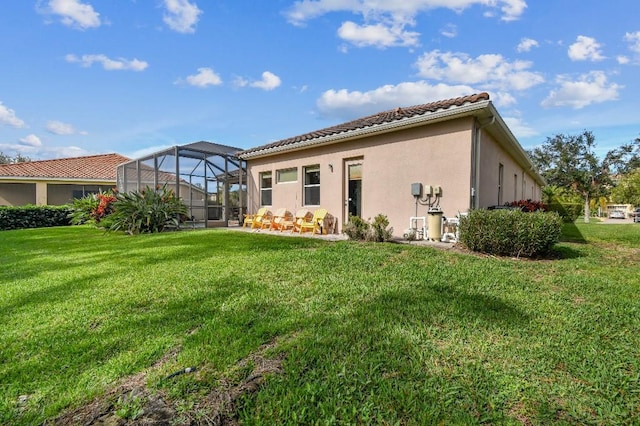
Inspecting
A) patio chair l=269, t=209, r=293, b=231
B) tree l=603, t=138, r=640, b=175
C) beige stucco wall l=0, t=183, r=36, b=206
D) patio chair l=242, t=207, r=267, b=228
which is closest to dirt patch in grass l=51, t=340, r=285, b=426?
patio chair l=269, t=209, r=293, b=231

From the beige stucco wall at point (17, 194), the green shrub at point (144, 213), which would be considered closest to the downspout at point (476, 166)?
the green shrub at point (144, 213)

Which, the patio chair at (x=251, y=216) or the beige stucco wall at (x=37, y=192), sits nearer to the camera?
the patio chair at (x=251, y=216)

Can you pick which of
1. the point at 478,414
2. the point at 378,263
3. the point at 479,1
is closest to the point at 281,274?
the point at 378,263

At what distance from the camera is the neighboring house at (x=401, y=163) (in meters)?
7.76

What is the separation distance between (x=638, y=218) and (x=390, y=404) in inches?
1203

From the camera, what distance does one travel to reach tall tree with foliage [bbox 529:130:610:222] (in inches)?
1233

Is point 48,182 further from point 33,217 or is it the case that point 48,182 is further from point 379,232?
point 379,232

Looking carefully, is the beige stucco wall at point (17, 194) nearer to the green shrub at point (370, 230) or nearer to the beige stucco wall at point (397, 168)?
the beige stucco wall at point (397, 168)

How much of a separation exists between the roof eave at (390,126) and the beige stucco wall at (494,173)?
133 cm

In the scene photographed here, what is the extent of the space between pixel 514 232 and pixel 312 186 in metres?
6.71

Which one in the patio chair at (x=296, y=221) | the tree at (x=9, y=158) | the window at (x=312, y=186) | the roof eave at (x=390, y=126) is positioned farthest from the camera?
the tree at (x=9, y=158)

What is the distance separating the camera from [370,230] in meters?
7.74

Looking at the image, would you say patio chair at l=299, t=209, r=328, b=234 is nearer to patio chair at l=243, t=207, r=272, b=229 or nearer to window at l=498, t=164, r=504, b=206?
patio chair at l=243, t=207, r=272, b=229

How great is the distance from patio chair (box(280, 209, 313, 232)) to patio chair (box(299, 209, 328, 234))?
25cm
